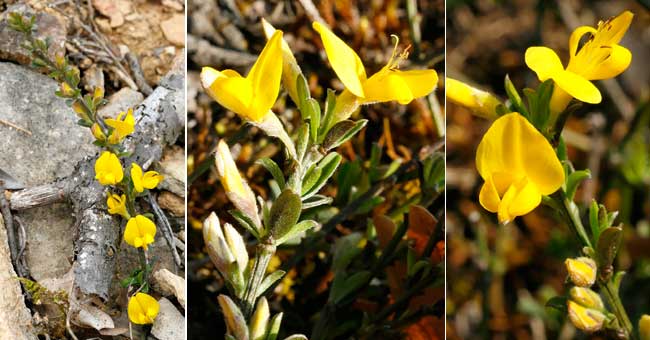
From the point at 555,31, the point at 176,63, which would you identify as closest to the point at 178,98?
the point at 176,63

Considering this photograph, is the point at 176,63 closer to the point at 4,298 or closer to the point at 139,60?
the point at 139,60

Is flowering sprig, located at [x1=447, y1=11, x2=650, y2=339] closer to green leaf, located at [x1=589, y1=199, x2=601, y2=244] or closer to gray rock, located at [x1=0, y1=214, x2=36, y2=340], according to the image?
green leaf, located at [x1=589, y1=199, x2=601, y2=244]

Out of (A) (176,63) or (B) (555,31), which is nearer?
(A) (176,63)

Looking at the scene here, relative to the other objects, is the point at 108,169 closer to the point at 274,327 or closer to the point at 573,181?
the point at 274,327

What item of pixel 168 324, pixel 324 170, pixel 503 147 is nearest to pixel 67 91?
pixel 168 324

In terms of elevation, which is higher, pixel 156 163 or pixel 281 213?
pixel 281 213
